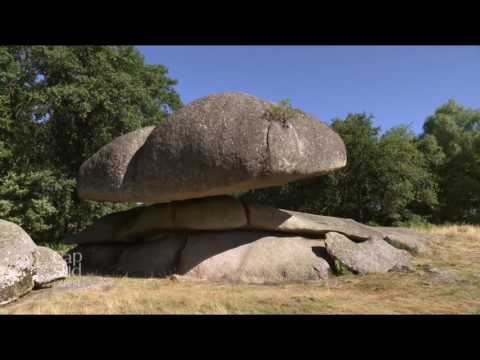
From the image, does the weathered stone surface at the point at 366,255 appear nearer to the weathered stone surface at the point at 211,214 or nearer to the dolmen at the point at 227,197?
the dolmen at the point at 227,197

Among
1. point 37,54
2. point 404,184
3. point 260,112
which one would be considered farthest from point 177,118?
point 404,184

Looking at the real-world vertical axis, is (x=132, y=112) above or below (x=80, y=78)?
below

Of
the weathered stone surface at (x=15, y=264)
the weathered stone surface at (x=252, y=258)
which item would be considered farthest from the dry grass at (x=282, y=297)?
the weathered stone surface at (x=252, y=258)

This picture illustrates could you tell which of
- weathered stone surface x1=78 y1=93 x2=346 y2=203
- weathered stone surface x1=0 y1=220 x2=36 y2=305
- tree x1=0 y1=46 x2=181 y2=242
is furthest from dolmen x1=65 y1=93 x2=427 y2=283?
tree x1=0 y1=46 x2=181 y2=242

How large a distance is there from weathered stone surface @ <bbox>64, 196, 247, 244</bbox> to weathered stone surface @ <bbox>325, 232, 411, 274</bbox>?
2.42 meters

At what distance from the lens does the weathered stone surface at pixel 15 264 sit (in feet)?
18.3

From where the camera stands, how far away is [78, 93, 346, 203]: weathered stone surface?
7.68 metres

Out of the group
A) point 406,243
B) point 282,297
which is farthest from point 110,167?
point 406,243

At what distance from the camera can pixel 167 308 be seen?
518cm

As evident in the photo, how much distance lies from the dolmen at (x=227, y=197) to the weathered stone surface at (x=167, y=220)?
0.10 feet

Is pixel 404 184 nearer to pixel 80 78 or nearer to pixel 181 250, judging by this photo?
pixel 181 250

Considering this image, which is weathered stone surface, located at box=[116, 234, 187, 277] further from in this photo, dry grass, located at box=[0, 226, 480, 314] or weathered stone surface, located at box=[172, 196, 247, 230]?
dry grass, located at box=[0, 226, 480, 314]
